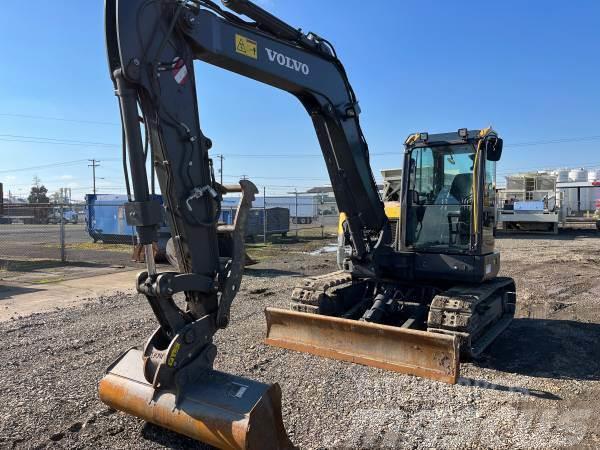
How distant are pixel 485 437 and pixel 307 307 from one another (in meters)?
3.03

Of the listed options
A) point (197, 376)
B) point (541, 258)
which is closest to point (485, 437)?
point (197, 376)

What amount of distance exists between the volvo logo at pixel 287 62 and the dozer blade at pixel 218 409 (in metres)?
3.02

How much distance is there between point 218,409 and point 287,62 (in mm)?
3404

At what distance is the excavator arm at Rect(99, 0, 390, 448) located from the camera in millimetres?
3502

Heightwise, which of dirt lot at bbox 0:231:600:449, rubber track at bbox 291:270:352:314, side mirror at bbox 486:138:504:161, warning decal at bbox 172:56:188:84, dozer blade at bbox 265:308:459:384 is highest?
warning decal at bbox 172:56:188:84

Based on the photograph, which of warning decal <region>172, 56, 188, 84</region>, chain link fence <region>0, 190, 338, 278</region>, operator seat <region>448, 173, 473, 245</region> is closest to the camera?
warning decal <region>172, 56, 188, 84</region>

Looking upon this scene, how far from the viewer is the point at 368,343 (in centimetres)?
564

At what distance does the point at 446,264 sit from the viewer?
21.1 feet

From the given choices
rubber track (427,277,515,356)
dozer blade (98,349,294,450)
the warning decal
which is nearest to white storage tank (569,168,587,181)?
rubber track (427,277,515,356)

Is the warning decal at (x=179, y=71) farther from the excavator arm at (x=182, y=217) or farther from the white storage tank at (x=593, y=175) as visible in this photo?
the white storage tank at (x=593, y=175)

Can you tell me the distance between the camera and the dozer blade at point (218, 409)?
3.31 m

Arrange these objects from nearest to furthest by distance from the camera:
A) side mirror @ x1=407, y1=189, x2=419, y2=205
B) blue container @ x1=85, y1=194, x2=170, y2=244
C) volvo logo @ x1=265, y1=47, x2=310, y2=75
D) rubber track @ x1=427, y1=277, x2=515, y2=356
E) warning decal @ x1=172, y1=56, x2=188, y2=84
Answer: warning decal @ x1=172, y1=56, x2=188, y2=84
volvo logo @ x1=265, y1=47, x2=310, y2=75
rubber track @ x1=427, y1=277, x2=515, y2=356
side mirror @ x1=407, y1=189, x2=419, y2=205
blue container @ x1=85, y1=194, x2=170, y2=244

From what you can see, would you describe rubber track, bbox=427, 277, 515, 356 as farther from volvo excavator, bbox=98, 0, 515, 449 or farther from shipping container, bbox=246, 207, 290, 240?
shipping container, bbox=246, 207, 290, 240

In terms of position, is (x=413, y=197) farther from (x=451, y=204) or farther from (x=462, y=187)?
(x=462, y=187)
